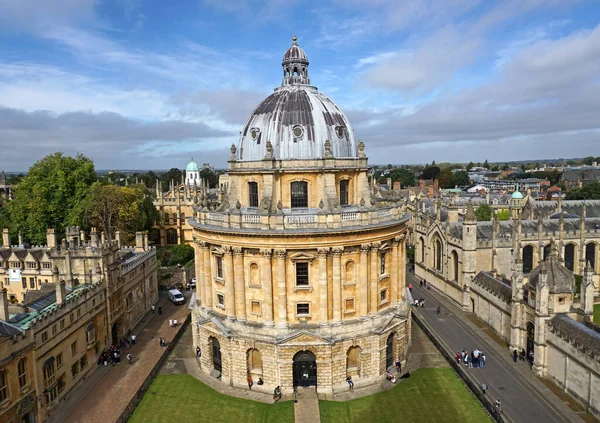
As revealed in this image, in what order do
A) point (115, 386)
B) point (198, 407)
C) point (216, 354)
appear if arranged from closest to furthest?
point (198, 407) → point (115, 386) → point (216, 354)

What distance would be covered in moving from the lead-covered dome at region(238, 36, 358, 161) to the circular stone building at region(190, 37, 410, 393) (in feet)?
0.29

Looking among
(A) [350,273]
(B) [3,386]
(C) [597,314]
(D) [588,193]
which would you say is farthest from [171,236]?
(D) [588,193]

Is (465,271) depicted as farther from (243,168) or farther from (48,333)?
(48,333)

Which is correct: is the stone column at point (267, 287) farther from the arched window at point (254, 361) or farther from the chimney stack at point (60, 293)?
the chimney stack at point (60, 293)

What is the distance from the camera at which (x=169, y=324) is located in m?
48.5

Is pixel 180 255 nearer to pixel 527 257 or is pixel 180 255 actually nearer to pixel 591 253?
pixel 527 257

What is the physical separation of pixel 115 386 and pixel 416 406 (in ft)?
72.4

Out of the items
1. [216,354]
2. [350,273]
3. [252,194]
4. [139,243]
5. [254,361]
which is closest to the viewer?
[350,273]

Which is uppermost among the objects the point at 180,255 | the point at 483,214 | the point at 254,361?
the point at 483,214

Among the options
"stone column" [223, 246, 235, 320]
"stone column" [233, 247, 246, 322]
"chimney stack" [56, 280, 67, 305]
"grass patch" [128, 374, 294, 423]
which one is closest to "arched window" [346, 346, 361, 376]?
"grass patch" [128, 374, 294, 423]

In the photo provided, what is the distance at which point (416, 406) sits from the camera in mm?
31844

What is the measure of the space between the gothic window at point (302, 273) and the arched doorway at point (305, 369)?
500 cm

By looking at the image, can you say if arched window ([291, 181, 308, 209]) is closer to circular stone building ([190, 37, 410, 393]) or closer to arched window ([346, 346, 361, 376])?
circular stone building ([190, 37, 410, 393])

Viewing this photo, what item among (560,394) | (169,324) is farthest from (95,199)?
(560,394)
